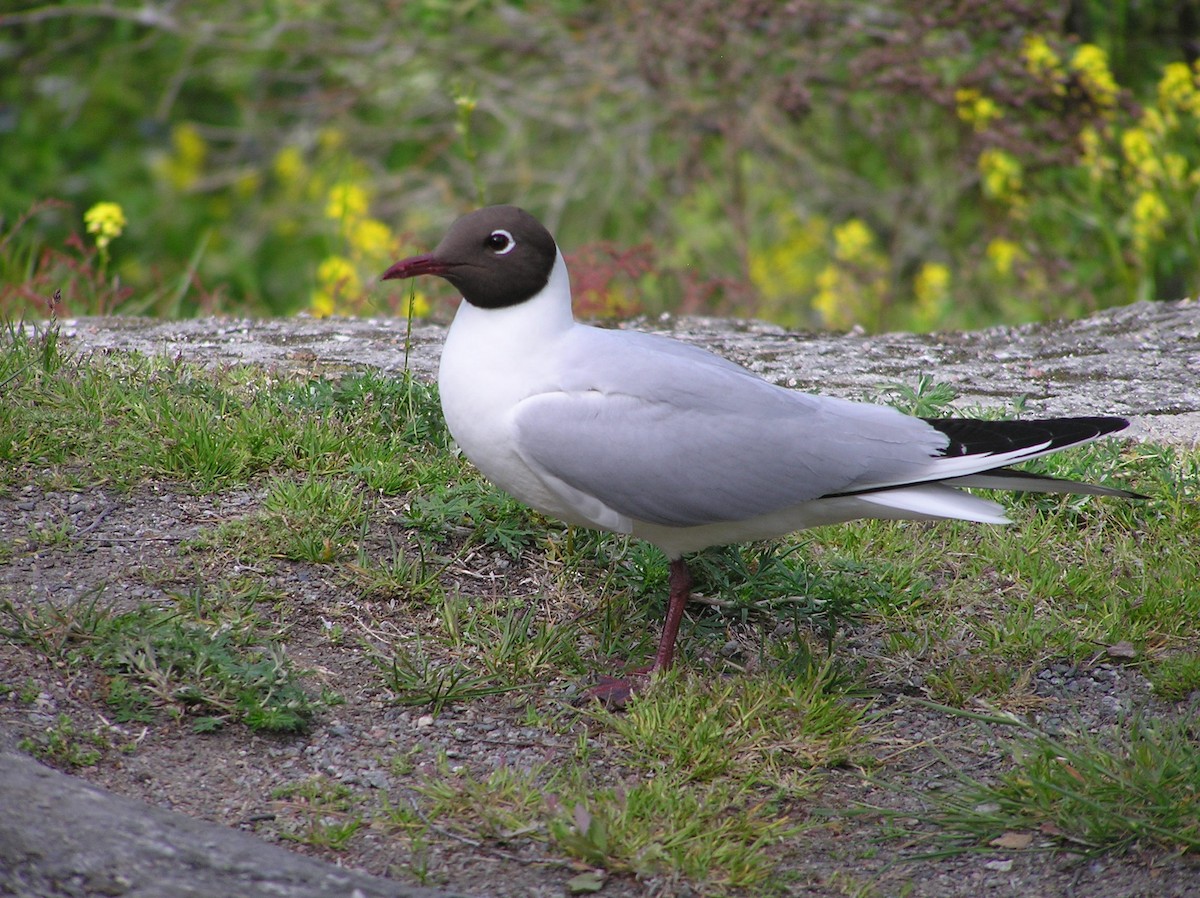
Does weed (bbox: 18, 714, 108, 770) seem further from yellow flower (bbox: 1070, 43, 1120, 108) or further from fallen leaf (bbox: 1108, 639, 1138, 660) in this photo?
yellow flower (bbox: 1070, 43, 1120, 108)

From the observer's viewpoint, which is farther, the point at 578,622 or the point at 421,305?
the point at 421,305

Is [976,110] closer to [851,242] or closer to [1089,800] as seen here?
[851,242]

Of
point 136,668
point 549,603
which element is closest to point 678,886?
point 549,603

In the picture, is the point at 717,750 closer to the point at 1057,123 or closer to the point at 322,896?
the point at 322,896

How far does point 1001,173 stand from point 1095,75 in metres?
0.65

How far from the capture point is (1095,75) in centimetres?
652

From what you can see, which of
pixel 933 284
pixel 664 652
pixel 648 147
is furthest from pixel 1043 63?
pixel 664 652

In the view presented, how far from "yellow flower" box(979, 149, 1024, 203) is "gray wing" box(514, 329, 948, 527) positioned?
14.0 ft

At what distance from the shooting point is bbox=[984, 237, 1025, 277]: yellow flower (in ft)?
23.1

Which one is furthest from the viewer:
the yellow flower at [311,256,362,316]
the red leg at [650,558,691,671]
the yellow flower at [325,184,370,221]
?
the yellow flower at [325,184,370,221]

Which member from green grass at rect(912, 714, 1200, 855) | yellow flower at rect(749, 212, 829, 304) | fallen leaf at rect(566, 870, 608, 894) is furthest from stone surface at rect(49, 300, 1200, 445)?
yellow flower at rect(749, 212, 829, 304)

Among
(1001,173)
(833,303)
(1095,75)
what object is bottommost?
(833,303)

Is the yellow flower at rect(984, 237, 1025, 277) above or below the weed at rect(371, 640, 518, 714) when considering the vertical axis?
above

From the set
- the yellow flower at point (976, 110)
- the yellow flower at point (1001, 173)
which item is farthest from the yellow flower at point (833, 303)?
the yellow flower at point (976, 110)
